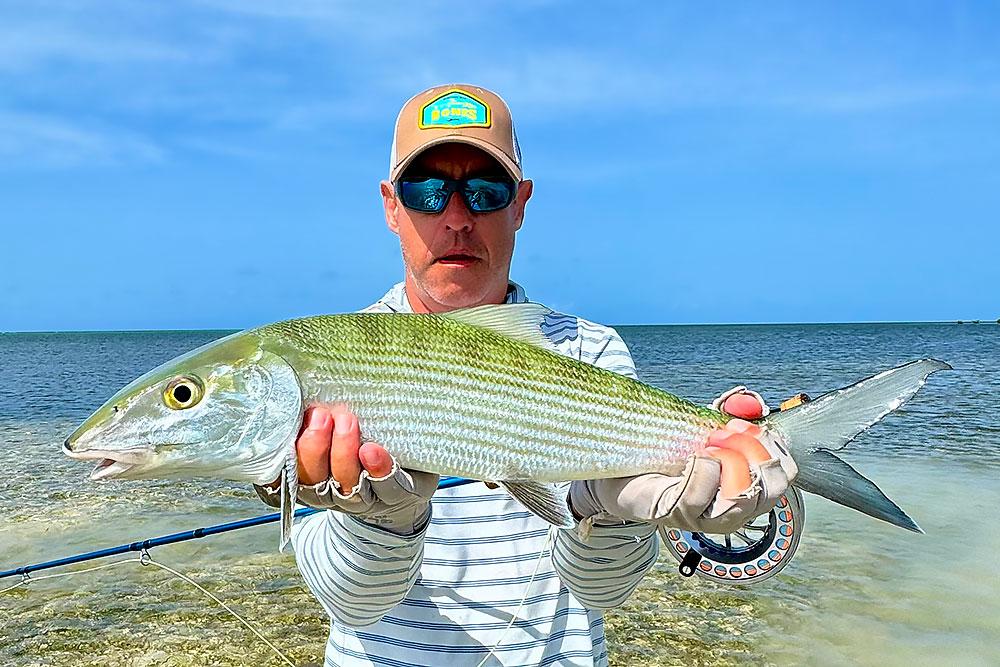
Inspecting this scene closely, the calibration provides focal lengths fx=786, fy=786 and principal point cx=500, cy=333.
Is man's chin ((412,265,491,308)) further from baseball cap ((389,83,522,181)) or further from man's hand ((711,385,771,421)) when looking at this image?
man's hand ((711,385,771,421))

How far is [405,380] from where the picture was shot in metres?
2.96

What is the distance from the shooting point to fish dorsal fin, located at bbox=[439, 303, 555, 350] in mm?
3213

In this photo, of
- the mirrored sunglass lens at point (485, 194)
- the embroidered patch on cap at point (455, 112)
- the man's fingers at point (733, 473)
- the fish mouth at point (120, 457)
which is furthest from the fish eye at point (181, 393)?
the man's fingers at point (733, 473)

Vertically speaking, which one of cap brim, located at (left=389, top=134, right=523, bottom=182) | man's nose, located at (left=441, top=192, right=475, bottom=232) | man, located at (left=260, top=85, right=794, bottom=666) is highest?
cap brim, located at (left=389, top=134, right=523, bottom=182)

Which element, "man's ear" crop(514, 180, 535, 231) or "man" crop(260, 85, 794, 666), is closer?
"man" crop(260, 85, 794, 666)

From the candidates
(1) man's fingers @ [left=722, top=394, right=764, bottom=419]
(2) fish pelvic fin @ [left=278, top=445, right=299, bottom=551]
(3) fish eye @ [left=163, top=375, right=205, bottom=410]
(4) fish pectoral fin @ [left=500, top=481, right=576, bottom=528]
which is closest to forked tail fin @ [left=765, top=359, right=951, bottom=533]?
(1) man's fingers @ [left=722, top=394, right=764, bottom=419]

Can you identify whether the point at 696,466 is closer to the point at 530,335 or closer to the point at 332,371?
the point at 530,335

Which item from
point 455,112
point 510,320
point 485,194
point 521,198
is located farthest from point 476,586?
point 455,112

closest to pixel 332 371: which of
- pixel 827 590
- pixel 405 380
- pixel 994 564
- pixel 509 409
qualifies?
pixel 405 380

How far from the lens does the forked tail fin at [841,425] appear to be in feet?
9.39

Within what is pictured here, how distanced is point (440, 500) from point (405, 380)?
0.81 metres

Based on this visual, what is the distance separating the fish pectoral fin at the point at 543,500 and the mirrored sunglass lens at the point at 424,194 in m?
1.38

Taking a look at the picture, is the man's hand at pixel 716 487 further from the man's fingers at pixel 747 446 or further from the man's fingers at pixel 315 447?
the man's fingers at pixel 315 447

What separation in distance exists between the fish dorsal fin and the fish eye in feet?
3.22
